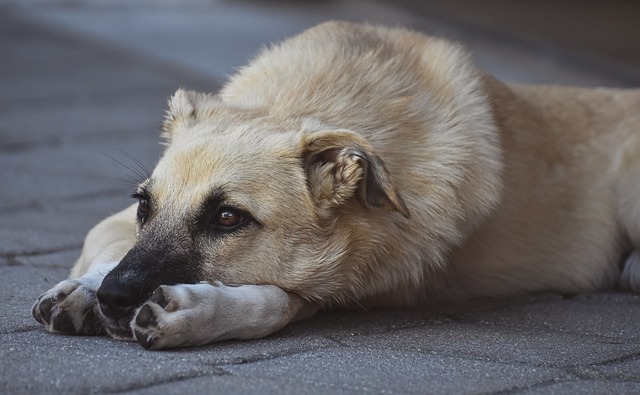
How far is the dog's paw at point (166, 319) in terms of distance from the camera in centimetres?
303

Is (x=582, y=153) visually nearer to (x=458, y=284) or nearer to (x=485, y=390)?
(x=458, y=284)

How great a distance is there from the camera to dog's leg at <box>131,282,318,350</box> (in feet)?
9.95

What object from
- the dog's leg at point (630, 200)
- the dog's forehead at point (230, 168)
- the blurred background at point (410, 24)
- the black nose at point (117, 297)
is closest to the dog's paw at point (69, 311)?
the black nose at point (117, 297)

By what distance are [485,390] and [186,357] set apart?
2.88ft

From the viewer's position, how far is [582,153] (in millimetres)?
4438

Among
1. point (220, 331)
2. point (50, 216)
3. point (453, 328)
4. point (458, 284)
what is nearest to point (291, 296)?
point (220, 331)

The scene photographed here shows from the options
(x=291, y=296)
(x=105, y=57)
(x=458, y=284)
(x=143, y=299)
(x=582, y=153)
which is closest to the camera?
(x=143, y=299)

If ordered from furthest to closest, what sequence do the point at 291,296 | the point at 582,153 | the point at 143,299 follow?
the point at 582,153
the point at 291,296
the point at 143,299

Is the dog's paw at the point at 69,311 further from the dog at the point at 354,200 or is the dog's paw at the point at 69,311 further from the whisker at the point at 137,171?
the whisker at the point at 137,171

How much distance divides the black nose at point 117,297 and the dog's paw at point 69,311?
0.49ft

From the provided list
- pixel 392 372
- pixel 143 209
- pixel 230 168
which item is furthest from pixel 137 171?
pixel 392 372

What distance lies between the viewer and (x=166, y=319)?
303 centimetres

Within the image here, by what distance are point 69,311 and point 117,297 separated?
0.84ft

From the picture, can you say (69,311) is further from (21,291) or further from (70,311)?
(21,291)
